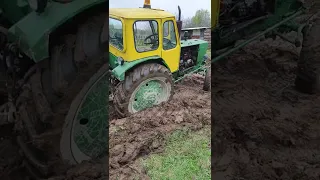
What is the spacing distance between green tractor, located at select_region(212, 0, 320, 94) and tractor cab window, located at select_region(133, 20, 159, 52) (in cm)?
95

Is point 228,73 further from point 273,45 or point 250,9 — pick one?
point 273,45

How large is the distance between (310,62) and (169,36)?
2.18 m

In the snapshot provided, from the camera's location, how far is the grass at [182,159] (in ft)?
8.23

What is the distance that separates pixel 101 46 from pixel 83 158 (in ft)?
2.82

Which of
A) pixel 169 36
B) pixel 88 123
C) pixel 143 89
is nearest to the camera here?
pixel 88 123

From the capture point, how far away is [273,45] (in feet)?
21.1

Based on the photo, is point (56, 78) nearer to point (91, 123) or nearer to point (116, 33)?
point (91, 123)

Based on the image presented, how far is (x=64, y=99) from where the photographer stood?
5.59ft

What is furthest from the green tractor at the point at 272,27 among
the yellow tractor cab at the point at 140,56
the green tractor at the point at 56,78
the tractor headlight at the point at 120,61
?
the green tractor at the point at 56,78

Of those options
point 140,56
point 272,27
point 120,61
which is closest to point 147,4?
point 140,56

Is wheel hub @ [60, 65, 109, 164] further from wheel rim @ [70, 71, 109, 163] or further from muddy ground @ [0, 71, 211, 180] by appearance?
muddy ground @ [0, 71, 211, 180]

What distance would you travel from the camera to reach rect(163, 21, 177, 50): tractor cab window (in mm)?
3979

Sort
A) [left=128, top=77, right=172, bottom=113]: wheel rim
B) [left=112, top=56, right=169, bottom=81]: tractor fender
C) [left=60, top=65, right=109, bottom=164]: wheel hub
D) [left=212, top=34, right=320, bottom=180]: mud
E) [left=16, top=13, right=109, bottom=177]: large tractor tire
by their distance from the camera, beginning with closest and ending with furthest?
[left=16, top=13, right=109, bottom=177]: large tractor tire
[left=60, top=65, right=109, bottom=164]: wheel hub
[left=212, top=34, right=320, bottom=180]: mud
[left=112, top=56, right=169, bottom=81]: tractor fender
[left=128, top=77, right=172, bottom=113]: wheel rim

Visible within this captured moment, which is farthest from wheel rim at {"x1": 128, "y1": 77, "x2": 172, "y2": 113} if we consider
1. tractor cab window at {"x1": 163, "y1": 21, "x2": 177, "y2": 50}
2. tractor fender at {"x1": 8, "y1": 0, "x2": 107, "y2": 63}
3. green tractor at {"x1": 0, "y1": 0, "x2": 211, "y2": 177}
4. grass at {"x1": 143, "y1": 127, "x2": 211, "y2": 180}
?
tractor fender at {"x1": 8, "y1": 0, "x2": 107, "y2": 63}
